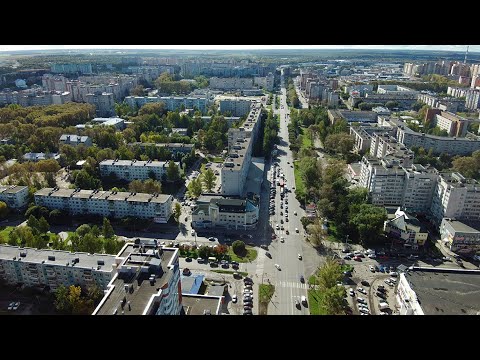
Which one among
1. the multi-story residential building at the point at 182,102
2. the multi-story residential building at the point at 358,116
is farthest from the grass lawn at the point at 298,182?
the multi-story residential building at the point at 182,102

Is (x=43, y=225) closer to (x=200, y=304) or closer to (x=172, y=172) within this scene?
(x=172, y=172)

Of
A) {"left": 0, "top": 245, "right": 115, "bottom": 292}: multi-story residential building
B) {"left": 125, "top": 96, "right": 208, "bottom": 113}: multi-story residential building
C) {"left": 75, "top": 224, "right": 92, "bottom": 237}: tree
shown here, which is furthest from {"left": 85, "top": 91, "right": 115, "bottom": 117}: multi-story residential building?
{"left": 0, "top": 245, "right": 115, "bottom": 292}: multi-story residential building

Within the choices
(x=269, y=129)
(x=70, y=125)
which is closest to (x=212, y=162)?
(x=269, y=129)

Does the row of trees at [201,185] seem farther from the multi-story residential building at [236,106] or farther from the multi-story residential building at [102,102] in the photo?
the multi-story residential building at [102,102]

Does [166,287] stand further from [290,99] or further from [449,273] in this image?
[290,99]

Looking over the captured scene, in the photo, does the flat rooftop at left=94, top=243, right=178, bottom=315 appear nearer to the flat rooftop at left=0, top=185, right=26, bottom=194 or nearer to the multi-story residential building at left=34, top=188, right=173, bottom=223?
the multi-story residential building at left=34, top=188, right=173, bottom=223

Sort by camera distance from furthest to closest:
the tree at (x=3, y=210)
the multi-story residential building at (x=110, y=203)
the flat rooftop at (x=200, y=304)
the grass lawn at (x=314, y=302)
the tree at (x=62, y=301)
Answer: the tree at (x=3, y=210) < the multi-story residential building at (x=110, y=203) < the grass lawn at (x=314, y=302) < the tree at (x=62, y=301) < the flat rooftop at (x=200, y=304)
